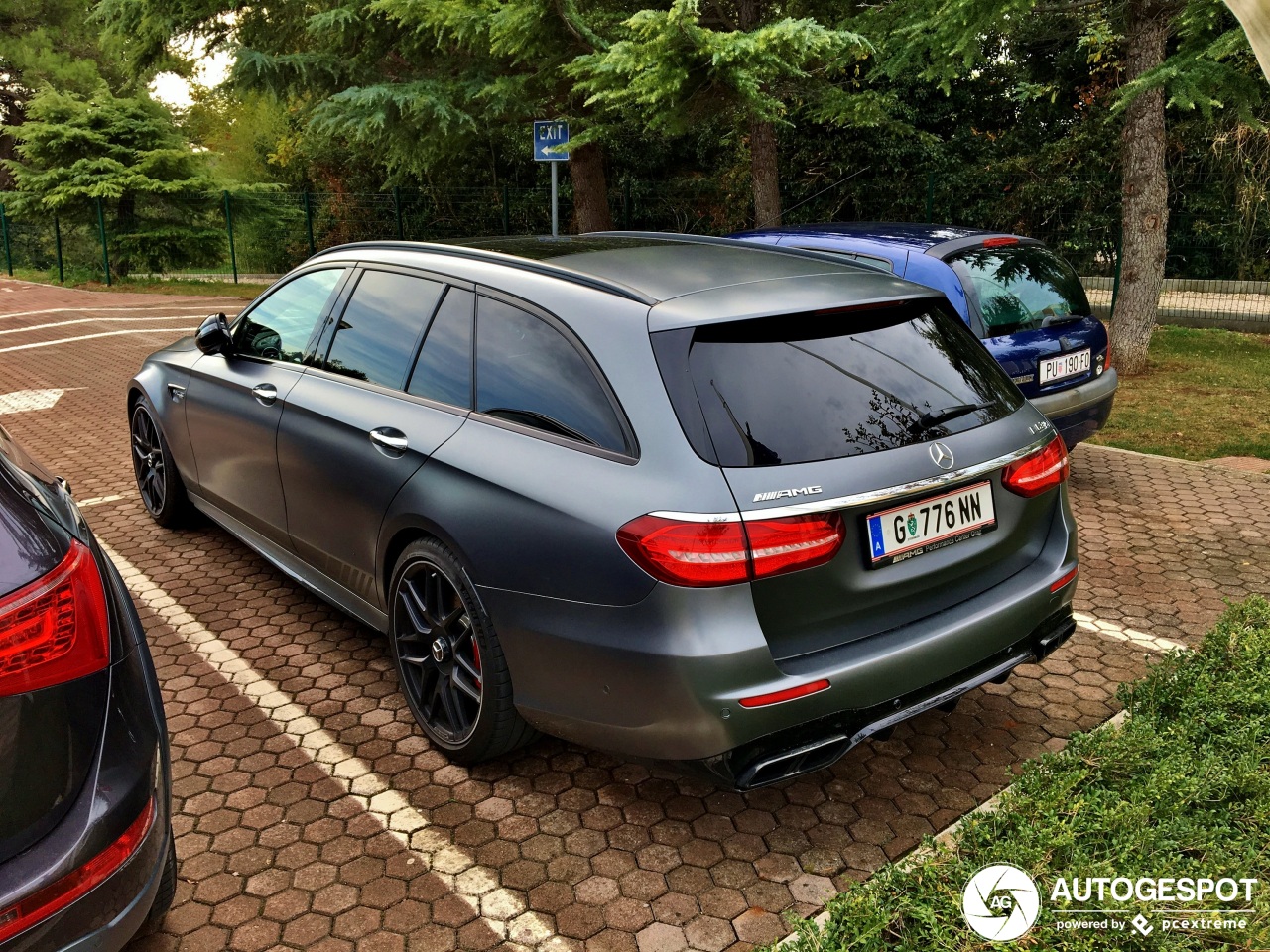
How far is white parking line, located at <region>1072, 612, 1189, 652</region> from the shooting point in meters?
4.41

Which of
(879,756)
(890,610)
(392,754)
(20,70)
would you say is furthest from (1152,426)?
(20,70)

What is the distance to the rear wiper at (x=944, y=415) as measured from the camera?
9.87 ft

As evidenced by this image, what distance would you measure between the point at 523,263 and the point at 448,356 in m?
0.41

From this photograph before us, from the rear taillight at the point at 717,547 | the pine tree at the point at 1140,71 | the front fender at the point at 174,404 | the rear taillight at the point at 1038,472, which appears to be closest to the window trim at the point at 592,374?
the rear taillight at the point at 717,547

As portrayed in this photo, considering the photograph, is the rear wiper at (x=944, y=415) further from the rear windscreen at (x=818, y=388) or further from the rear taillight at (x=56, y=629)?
the rear taillight at (x=56, y=629)

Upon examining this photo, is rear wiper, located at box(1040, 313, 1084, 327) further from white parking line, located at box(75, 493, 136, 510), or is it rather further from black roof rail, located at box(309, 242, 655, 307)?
white parking line, located at box(75, 493, 136, 510)

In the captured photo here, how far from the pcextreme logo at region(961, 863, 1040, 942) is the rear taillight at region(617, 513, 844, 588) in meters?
0.86

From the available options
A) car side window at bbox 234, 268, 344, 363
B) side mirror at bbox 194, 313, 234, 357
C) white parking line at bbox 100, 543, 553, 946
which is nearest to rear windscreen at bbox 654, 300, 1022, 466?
white parking line at bbox 100, 543, 553, 946

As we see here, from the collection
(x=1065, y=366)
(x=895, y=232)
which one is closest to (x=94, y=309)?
(x=895, y=232)

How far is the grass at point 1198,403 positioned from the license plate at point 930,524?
17.6ft

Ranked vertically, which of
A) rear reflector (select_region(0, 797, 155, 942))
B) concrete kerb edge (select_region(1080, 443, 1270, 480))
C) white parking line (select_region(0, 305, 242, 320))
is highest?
rear reflector (select_region(0, 797, 155, 942))

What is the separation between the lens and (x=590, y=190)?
54.0 feet

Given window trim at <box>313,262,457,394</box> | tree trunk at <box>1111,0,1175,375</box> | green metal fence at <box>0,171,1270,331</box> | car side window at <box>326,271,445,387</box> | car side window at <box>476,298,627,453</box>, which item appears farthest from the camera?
green metal fence at <box>0,171,1270,331</box>

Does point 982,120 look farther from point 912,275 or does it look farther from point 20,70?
point 20,70
